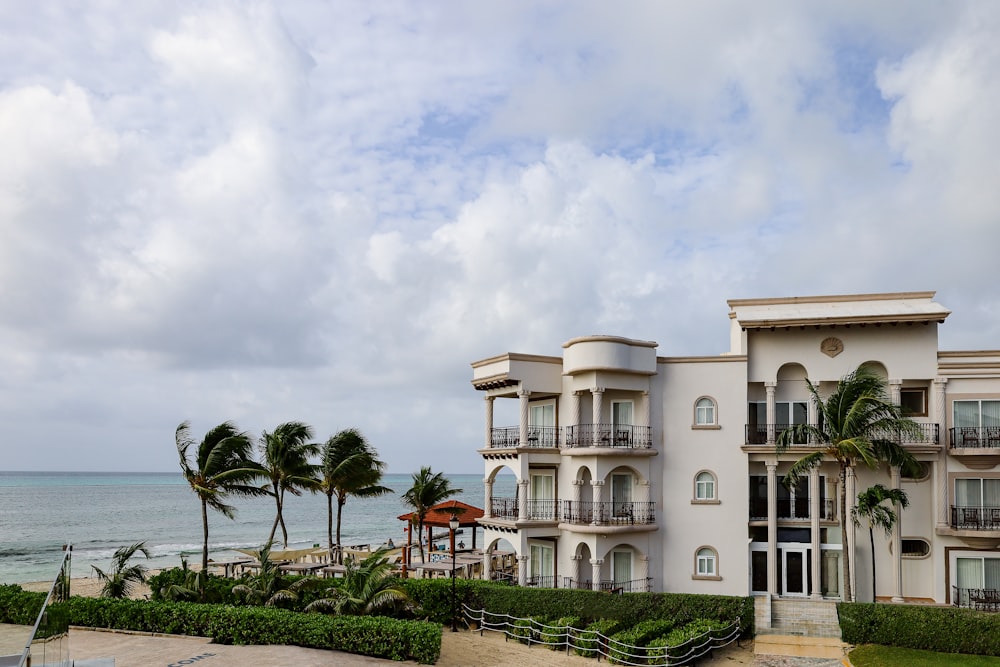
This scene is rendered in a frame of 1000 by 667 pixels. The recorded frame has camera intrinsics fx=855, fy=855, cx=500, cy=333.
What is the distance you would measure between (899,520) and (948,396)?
4.88 metres

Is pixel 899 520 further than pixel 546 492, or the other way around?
pixel 546 492

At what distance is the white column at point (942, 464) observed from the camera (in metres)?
30.2

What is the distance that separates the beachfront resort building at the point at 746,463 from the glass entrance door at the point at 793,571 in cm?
5

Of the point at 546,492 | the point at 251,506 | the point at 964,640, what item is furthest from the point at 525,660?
the point at 251,506

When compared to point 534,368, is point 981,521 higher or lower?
lower

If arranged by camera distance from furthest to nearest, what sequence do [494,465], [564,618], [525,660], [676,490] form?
[494,465], [676,490], [564,618], [525,660]

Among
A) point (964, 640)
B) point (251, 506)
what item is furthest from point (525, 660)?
point (251, 506)

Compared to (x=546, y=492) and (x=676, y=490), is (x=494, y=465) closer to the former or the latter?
(x=546, y=492)

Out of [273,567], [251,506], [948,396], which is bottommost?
[251,506]

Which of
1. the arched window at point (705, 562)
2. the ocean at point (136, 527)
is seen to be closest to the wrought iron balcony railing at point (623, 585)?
the arched window at point (705, 562)

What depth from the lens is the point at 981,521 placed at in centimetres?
2978

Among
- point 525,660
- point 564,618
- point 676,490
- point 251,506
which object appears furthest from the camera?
point 251,506

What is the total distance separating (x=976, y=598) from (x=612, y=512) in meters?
12.8

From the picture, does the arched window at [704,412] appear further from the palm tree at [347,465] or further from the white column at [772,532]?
the palm tree at [347,465]
